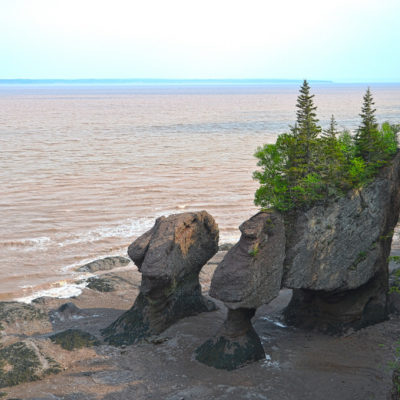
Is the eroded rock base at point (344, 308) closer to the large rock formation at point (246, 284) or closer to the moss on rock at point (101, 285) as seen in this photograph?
the large rock formation at point (246, 284)

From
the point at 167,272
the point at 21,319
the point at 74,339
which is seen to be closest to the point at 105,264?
the point at 21,319

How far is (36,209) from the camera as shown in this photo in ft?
133

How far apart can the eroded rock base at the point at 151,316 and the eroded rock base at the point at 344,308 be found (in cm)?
439

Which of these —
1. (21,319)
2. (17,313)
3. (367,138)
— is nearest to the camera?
(367,138)

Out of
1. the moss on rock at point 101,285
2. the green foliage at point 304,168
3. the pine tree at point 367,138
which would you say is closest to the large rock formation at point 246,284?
the green foliage at point 304,168

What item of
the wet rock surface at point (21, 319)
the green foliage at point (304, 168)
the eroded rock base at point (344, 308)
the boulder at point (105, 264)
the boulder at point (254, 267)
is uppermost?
the green foliage at point (304, 168)

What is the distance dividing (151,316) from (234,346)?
12.5 ft

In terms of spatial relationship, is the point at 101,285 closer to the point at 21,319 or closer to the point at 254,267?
the point at 21,319

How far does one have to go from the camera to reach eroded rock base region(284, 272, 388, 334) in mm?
21422

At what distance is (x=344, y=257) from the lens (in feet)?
67.5

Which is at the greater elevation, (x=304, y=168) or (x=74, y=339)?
(x=304, y=168)

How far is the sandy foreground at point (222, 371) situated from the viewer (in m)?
17.9

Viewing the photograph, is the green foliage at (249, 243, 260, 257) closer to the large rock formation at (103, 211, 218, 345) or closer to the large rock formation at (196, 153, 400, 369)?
the large rock formation at (196, 153, 400, 369)

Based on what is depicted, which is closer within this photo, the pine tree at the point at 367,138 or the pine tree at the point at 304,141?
the pine tree at the point at 304,141
